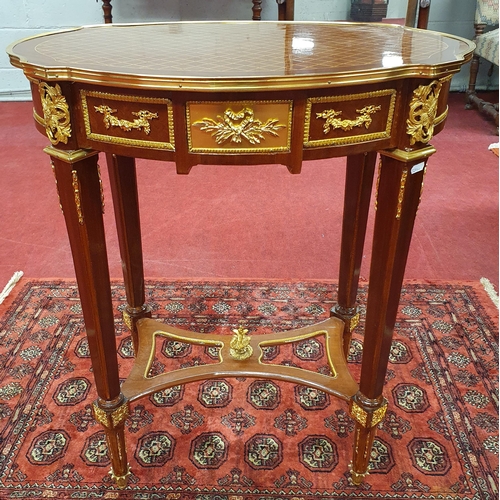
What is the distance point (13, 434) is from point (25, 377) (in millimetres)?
225

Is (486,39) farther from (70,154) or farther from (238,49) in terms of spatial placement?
(70,154)

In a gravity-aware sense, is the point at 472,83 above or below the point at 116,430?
above

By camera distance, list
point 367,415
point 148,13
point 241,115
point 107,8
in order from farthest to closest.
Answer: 1. point 148,13
2. point 107,8
3. point 367,415
4. point 241,115

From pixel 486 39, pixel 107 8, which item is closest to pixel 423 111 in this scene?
A: pixel 486 39

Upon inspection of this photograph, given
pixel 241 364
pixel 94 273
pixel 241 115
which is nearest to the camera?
pixel 241 115

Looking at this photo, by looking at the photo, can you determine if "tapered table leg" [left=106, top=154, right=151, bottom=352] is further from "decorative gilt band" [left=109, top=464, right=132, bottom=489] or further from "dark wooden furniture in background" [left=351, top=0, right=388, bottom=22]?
"dark wooden furniture in background" [left=351, top=0, right=388, bottom=22]

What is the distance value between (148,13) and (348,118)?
4.07m

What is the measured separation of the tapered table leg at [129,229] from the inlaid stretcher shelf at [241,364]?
0.05 meters

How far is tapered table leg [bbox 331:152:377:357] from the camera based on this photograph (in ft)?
4.45

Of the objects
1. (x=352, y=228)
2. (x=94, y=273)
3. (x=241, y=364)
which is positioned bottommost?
(x=241, y=364)

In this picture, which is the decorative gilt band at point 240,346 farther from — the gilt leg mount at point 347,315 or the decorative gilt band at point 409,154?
the decorative gilt band at point 409,154

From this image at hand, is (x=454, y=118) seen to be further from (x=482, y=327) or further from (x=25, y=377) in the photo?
(x=25, y=377)

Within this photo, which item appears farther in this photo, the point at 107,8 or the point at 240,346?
the point at 107,8

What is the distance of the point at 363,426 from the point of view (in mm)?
1204
